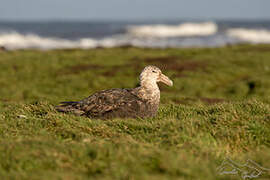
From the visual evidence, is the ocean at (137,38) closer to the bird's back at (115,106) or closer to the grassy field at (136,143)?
the bird's back at (115,106)

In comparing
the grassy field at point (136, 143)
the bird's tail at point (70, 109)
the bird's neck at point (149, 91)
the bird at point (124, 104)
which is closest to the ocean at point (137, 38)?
the bird's tail at point (70, 109)

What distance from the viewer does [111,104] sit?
25.1 ft

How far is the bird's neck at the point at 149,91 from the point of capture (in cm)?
782

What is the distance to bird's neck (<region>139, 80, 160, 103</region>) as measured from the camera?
7.82m

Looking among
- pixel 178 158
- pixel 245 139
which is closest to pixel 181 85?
pixel 245 139

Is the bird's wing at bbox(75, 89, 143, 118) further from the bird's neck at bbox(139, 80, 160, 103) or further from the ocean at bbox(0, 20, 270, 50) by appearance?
the ocean at bbox(0, 20, 270, 50)
